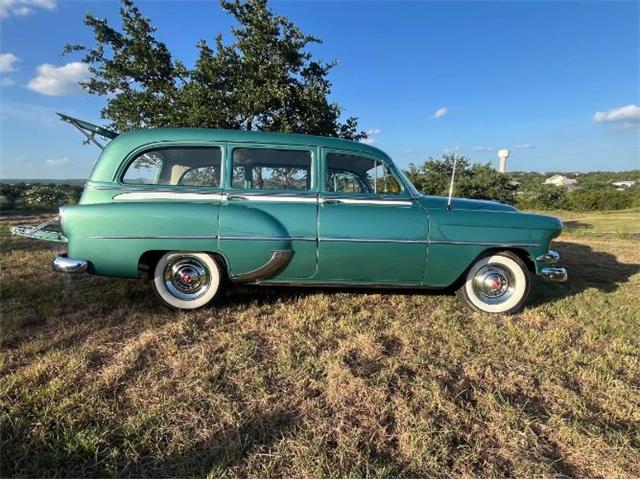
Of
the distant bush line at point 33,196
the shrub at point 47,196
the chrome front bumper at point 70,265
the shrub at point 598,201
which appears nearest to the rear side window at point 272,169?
the chrome front bumper at point 70,265

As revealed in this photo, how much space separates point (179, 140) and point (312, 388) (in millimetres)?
2639

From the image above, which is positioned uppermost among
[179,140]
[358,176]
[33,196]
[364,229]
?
[179,140]

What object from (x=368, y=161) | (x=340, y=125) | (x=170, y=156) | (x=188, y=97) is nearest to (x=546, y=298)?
(x=368, y=161)

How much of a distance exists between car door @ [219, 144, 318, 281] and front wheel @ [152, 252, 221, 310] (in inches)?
9.7

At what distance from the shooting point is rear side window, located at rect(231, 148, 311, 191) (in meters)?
3.86

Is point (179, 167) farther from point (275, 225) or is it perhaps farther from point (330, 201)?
point (330, 201)

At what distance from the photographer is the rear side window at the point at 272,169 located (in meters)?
3.86

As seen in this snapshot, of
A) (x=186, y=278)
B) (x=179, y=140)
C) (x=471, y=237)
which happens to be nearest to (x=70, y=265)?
(x=186, y=278)

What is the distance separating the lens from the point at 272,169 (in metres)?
3.93

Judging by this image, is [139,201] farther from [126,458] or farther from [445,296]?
[445,296]

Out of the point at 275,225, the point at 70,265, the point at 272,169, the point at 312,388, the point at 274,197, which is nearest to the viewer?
the point at 312,388

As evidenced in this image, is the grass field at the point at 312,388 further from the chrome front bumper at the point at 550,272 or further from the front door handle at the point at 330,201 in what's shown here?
the front door handle at the point at 330,201

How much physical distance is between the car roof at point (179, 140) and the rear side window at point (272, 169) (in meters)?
0.10

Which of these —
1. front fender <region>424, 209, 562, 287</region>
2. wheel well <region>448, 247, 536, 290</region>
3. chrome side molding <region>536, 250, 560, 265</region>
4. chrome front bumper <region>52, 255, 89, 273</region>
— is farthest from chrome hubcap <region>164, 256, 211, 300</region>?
chrome side molding <region>536, 250, 560, 265</region>
